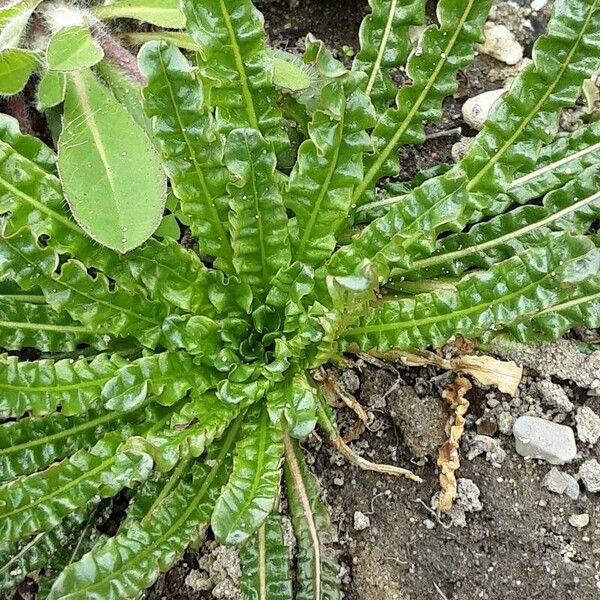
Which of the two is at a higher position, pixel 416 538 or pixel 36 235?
pixel 36 235

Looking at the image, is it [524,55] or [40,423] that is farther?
[524,55]

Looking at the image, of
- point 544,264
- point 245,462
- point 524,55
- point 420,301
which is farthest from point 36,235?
point 524,55

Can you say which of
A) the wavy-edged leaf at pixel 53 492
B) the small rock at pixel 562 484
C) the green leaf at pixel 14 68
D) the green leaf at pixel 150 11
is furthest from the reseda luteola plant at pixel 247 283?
the small rock at pixel 562 484

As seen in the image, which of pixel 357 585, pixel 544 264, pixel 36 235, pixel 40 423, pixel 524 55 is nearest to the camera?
pixel 544 264

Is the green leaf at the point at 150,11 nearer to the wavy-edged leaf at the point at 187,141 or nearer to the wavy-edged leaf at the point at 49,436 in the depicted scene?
the wavy-edged leaf at the point at 187,141

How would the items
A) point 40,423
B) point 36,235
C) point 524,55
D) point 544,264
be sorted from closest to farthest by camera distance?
point 544,264 → point 36,235 → point 40,423 → point 524,55

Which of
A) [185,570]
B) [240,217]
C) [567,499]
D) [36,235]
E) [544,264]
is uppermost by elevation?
[36,235]

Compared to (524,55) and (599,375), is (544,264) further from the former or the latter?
(524,55)
